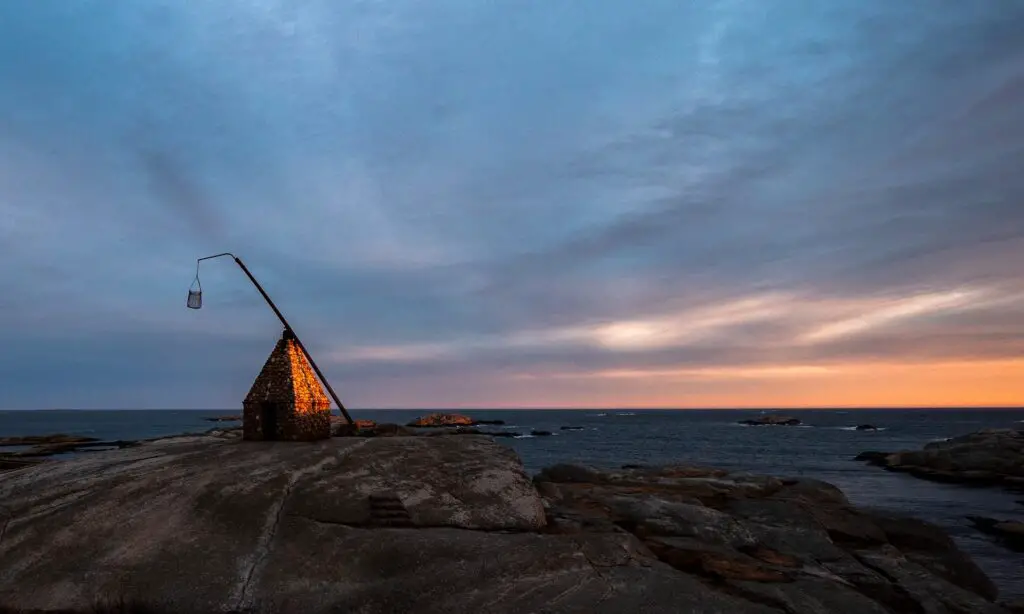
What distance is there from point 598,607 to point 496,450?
692cm

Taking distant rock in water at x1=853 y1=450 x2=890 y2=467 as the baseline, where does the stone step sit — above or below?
above

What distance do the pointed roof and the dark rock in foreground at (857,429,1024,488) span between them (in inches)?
2131

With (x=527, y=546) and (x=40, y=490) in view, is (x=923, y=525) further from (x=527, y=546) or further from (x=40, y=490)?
(x=40, y=490)

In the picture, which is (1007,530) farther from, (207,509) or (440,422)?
(440,422)

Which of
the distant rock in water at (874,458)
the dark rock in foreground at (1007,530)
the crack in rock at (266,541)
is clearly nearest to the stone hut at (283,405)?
the crack in rock at (266,541)

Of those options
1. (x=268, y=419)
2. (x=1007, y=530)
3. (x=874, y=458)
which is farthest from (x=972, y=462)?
(x=268, y=419)

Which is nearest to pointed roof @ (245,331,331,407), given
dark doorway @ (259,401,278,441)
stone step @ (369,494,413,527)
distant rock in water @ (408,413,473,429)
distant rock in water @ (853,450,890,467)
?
dark doorway @ (259,401,278,441)

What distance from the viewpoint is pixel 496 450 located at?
15.9m

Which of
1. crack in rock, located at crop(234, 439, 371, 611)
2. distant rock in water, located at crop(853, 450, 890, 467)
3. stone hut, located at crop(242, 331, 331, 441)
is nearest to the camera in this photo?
crack in rock, located at crop(234, 439, 371, 611)

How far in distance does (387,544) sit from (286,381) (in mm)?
9158

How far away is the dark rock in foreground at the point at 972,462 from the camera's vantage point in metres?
47.1

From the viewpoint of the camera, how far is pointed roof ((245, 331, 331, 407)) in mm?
18188

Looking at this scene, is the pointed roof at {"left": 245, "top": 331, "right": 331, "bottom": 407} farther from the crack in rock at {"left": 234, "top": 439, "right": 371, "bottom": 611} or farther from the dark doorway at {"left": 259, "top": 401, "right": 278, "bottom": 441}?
the crack in rock at {"left": 234, "top": 439, "right": 371, "bottom": 611}

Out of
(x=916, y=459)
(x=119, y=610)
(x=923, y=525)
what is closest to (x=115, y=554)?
(x=119, y=610)
